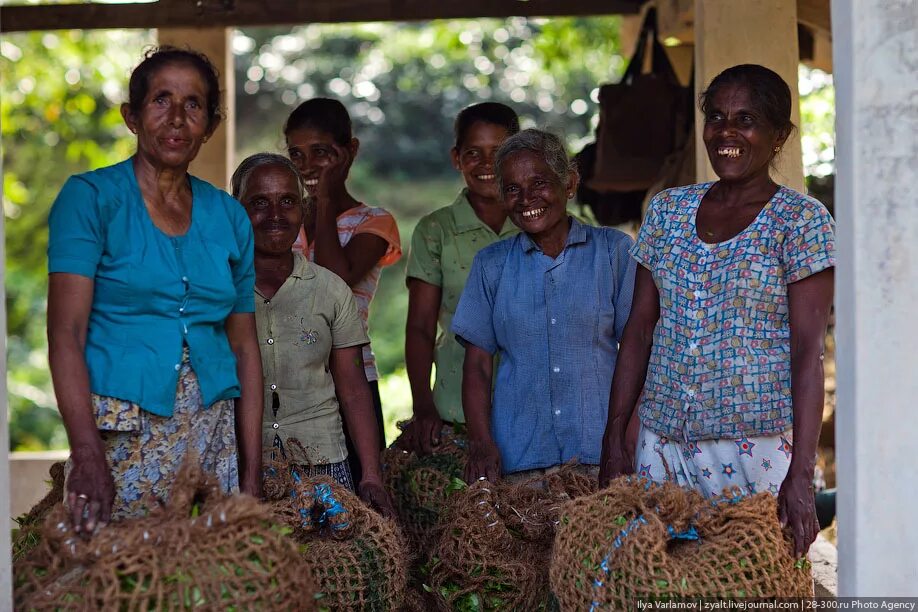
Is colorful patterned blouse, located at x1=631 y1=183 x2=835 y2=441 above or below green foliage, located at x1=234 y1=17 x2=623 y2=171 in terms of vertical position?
below

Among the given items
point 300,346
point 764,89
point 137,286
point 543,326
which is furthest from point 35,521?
point 764,89

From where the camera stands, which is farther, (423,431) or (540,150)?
(423,431)

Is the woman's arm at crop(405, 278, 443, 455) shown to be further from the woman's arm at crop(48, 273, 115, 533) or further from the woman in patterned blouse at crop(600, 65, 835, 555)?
the woman's arm at crop(48, 273, 115, 533)

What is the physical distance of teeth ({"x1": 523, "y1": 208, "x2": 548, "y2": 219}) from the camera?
418 centimetres

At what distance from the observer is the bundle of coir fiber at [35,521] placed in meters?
3.74

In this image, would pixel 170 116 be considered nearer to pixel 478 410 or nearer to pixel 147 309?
pixel 147 309

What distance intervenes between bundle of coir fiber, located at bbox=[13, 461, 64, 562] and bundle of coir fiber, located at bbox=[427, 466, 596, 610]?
49.0 inches

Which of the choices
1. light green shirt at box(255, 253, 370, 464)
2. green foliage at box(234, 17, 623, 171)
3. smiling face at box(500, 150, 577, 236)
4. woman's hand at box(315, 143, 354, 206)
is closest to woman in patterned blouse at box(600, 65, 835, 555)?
smiling face at box(500, 150, 577, 236)

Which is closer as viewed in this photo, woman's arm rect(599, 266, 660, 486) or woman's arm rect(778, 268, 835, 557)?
woman's arm rect(778, 268, 835, 557)

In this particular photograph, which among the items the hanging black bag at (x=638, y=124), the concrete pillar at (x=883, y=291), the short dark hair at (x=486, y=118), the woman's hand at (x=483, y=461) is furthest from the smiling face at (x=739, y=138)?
the hanging black bag at (x=638, y=124)

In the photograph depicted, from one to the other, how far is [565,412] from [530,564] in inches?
20.2

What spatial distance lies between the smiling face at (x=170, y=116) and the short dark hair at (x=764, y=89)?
1456mm

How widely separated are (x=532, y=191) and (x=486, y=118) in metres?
0.99

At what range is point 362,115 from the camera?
2189cm
